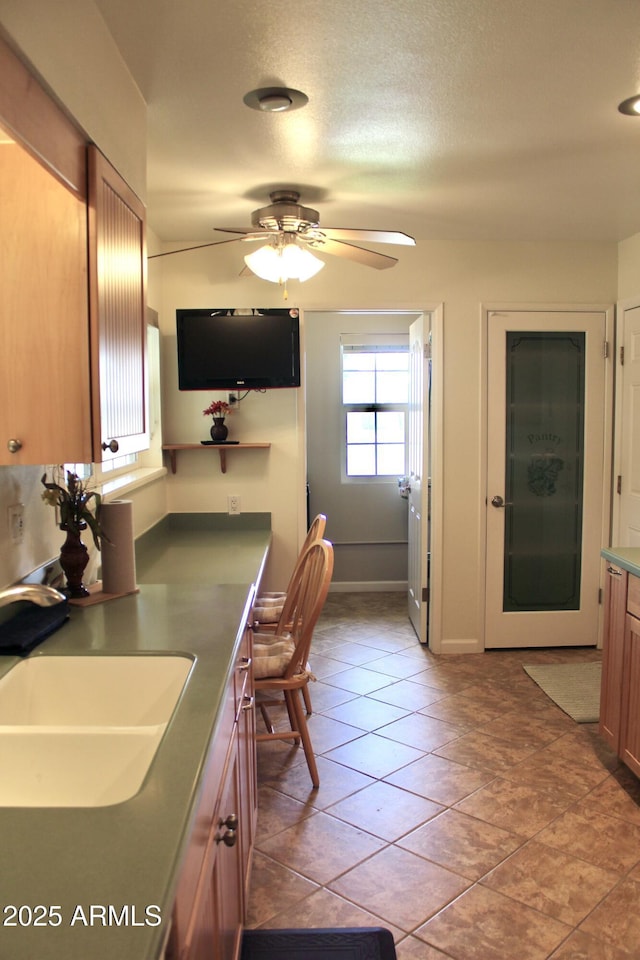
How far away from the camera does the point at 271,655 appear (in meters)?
2.88

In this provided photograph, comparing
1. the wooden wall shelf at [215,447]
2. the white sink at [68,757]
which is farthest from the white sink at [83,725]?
the wooden wall shelf at [215,447]

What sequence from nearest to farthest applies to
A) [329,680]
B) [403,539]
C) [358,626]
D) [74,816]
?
[74,816], [329,680], [358,626], [403,539]

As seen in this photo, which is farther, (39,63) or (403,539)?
(403,539)

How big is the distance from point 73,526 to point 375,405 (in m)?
3.88

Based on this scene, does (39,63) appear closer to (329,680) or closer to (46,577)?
(46,577)

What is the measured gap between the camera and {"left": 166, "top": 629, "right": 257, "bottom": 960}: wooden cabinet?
108 centimetres

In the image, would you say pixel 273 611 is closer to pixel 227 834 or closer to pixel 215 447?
pixel 215 447

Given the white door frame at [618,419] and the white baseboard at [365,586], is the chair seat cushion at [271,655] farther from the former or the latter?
the white baseboard at [365,586]

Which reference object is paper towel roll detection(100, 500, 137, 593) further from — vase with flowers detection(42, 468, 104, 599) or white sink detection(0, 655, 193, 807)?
white sink detection(0, 655, 193, 807)

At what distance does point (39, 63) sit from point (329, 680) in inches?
130

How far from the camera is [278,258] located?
10.3 feet

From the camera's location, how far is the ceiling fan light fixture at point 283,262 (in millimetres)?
3125

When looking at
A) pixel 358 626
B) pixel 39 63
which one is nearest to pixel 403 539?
pixel 358 626

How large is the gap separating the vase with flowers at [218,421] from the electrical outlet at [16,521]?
6.90 feet
